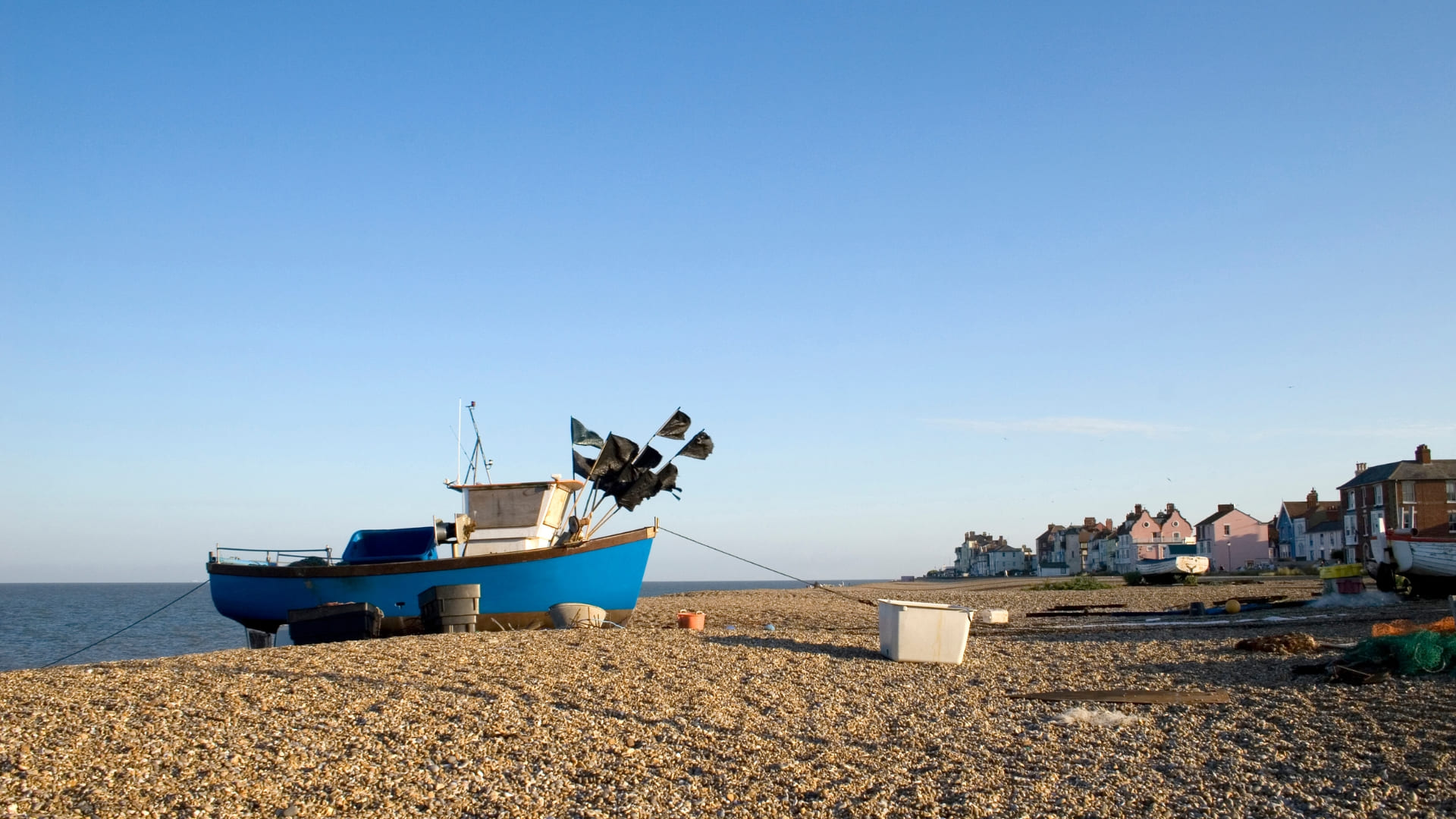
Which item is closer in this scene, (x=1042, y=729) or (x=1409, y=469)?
(x=1042, y=729)

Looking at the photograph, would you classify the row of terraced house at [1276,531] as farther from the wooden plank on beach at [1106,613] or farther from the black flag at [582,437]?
the black flag at [582,437]

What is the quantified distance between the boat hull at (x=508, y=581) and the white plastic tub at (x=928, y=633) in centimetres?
795

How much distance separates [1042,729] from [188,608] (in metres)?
79.8

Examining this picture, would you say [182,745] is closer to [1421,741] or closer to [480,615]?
[1421,741]

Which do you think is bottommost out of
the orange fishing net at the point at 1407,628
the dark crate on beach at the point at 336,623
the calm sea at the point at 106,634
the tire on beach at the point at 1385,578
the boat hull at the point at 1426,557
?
the calm sea at the point at 106,634

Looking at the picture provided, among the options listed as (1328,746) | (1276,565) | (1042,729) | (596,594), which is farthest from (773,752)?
(1276,565)

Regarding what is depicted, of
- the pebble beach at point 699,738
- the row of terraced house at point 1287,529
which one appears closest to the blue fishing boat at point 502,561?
the pebble beach at point 699,738

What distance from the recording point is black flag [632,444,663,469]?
23703mm

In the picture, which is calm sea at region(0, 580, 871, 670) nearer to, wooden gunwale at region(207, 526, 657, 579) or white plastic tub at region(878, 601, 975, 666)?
wooden gunwale at region(207, 526, 657, 579)

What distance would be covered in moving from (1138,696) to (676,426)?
1344cm

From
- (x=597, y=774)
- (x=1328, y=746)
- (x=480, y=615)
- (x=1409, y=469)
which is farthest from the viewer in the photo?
(x=1409, y=469)

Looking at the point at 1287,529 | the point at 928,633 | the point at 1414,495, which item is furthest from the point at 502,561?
the point at 1287,529

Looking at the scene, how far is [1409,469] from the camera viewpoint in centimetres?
7106

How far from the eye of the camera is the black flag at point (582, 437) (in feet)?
77.7
